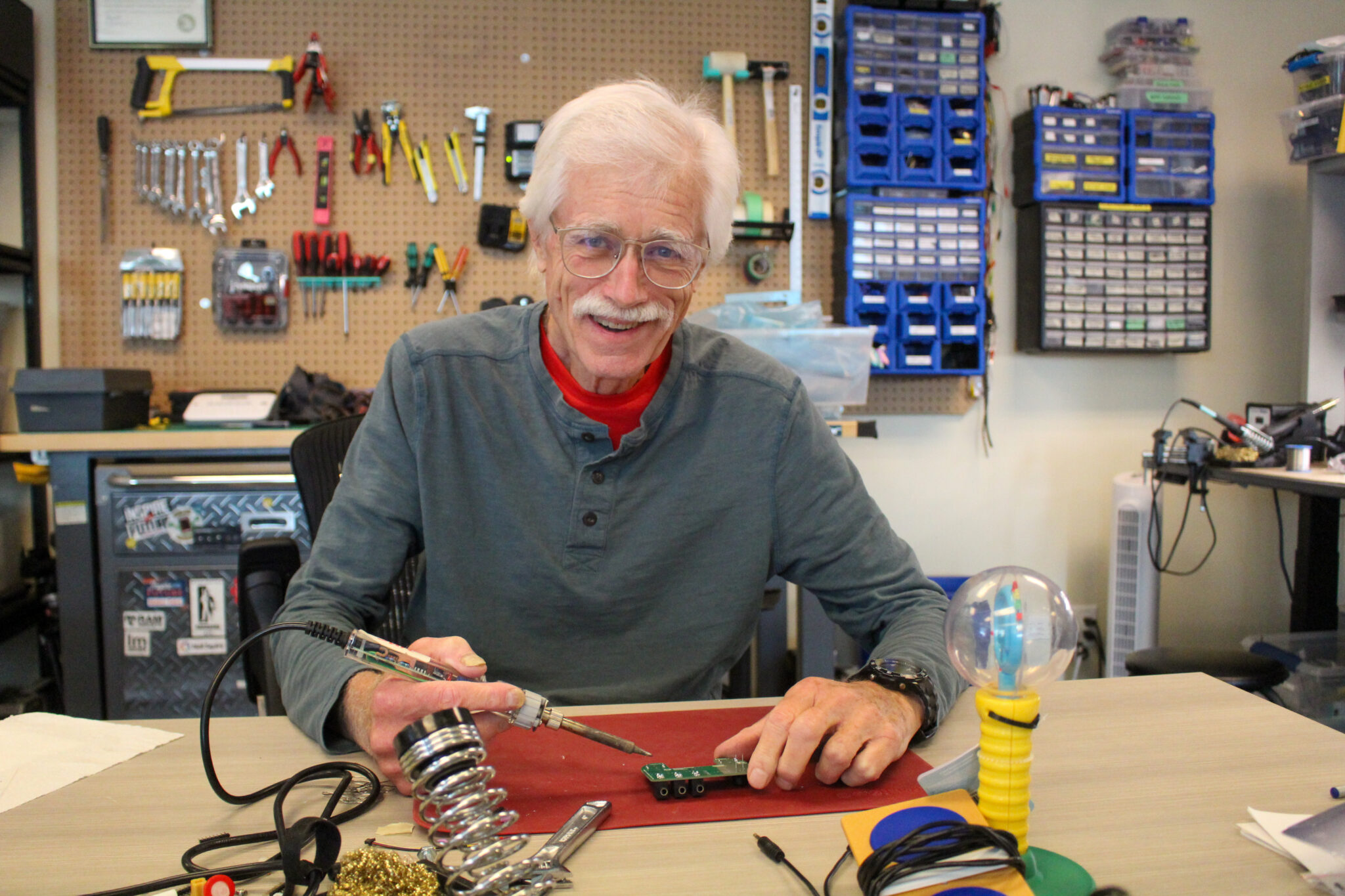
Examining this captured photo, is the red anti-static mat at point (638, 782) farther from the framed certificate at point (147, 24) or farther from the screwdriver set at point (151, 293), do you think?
the framed certificate at point (147, 24)

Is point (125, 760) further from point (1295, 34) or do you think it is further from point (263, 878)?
point (1295, 34)

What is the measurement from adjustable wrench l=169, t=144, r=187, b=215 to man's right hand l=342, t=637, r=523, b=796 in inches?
95.5

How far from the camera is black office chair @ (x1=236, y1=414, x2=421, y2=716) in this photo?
1.10m

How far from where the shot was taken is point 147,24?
257cm

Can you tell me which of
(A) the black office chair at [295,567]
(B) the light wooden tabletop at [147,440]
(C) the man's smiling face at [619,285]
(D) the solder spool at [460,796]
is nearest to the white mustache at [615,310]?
(C) the man's smiling face at [619,285]

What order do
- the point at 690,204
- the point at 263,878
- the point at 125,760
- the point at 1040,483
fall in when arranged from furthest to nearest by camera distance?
the point at 1040,483
the point at 690,204
the point at 125,760
the point at 263,878

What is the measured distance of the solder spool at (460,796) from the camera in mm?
488

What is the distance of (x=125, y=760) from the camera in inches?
28.8

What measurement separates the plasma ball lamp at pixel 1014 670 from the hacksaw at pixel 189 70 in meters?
2.73

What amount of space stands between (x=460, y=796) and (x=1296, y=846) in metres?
0.54

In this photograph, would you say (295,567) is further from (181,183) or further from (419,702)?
(181,183)

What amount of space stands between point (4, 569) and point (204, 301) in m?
0.96

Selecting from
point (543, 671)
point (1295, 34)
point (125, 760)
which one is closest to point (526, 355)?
point (543, 671)

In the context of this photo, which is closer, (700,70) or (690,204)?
(690,204)
